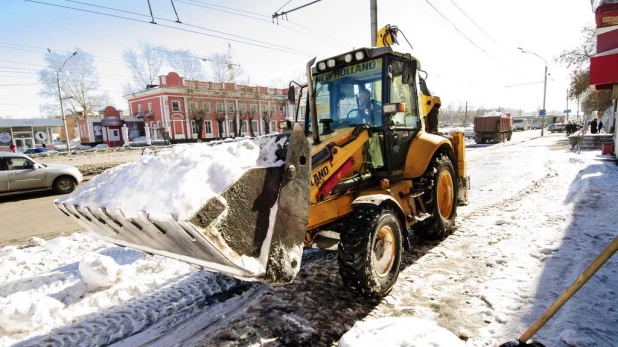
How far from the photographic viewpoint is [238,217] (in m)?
2.29

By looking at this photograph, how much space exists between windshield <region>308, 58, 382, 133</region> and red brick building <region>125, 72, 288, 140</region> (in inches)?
1682

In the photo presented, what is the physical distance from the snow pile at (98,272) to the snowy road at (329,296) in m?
0.12

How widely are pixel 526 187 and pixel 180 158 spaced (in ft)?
29.3

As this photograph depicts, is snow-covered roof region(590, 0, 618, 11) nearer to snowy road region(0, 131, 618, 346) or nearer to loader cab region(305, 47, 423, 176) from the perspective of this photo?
snowy road region(0, 131, 618, 346)

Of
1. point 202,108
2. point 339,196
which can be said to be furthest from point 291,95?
point 202,108

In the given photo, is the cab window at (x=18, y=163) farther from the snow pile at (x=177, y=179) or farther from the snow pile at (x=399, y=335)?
the snow pile at (x=399, y=335)

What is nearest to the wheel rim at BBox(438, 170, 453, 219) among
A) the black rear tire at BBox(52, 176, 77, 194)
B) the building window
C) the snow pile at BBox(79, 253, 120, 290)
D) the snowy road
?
the snowy road

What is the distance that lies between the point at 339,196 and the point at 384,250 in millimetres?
749

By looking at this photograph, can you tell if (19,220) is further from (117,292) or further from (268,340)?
(268,340)

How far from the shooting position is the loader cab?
412cm

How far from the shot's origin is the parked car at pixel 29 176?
1081 cm

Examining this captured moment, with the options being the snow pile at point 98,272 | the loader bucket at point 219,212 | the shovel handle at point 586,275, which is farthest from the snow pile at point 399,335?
the snow pile at point 98,272

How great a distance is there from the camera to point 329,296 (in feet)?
11.9

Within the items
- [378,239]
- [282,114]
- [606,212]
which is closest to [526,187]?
[606,212]
